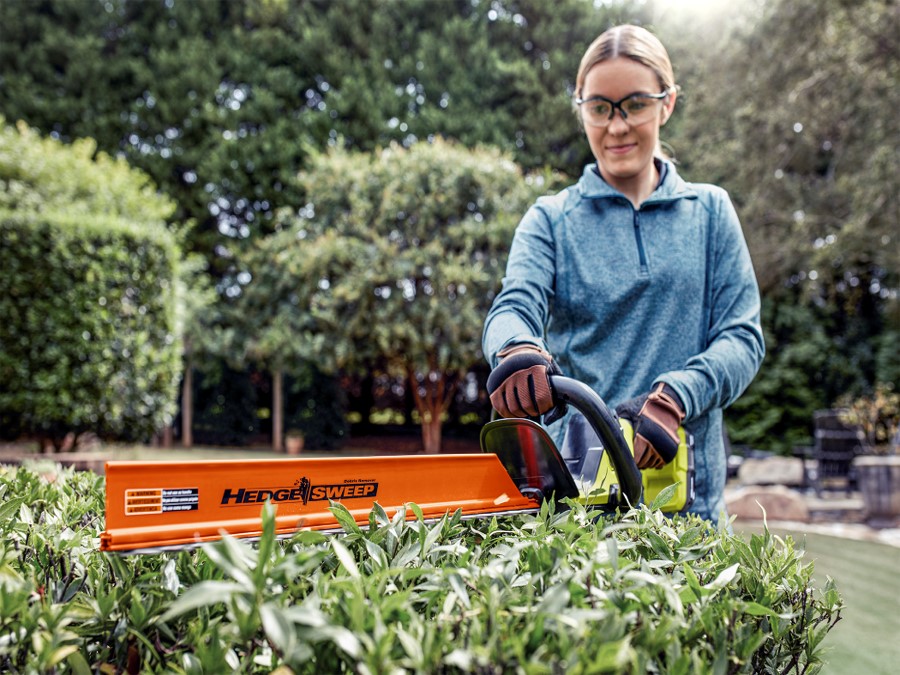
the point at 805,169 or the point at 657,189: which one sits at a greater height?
the point at 805,169

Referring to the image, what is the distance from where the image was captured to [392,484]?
3.91ft

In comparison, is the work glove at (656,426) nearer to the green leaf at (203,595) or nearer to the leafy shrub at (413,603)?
the leafy shrub at (413,603)

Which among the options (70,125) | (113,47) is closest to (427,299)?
(70,125)

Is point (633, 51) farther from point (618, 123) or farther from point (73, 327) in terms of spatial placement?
point (73, 327)

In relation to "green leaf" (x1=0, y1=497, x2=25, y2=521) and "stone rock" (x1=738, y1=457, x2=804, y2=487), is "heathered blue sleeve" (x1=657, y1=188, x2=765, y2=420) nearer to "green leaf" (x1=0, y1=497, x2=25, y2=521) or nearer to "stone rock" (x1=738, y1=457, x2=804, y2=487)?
"green leaf" (x1=0, y1=497, x2=25, y2=521)

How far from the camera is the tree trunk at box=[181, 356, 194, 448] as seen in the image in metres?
15.6

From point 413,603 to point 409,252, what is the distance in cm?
1050

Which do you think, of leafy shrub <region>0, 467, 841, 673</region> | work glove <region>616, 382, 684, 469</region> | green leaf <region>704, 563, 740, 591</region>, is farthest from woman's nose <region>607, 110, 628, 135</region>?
green leaf <region>704, 563, 740, 591</region>

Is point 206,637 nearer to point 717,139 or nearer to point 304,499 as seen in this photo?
point 304,499

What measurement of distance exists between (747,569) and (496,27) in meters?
18.6

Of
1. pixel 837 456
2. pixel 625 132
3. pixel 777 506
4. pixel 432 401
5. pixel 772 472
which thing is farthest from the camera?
pixel 432 401

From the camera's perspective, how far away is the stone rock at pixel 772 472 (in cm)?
1070

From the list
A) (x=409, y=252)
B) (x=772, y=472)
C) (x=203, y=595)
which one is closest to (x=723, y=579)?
(x=203, y=595)

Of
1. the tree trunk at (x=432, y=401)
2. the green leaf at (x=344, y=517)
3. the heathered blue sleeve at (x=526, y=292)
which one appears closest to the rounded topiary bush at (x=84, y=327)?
the tree trunk at (x=432, y=401)
